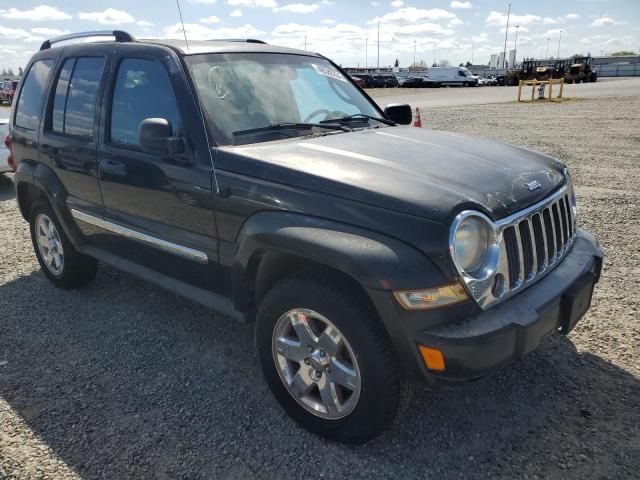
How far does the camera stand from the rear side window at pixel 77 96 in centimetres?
369

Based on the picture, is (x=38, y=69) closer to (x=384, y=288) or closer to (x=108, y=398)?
(x=108, y=398)

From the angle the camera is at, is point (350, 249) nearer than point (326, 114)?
Yes

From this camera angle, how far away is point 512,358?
2.25 meters

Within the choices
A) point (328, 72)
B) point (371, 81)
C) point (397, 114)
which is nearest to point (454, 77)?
point (371, 81)

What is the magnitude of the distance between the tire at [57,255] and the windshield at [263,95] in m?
2.08

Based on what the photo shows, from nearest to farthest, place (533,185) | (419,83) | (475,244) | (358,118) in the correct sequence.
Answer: (475,244)
(533,185)
(358,118)
(419,83)

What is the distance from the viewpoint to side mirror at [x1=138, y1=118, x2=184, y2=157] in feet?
9.22

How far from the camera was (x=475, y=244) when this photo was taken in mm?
2256

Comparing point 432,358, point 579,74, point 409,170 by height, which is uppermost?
point 409,170

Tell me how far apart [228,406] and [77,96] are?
8.24 feet

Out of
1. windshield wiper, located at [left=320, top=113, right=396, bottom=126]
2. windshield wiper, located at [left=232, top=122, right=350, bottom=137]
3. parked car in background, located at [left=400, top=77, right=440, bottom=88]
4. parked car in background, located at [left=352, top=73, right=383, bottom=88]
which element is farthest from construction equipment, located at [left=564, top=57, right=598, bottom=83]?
windshield wiper, located at [left=232, top=122, right=350, bottom=137]

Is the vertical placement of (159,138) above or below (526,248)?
above

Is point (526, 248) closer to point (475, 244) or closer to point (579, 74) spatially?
point (475, 244)

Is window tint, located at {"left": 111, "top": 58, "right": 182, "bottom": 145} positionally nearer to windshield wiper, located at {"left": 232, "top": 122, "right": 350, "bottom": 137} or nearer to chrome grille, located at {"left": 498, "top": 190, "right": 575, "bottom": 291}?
windshield wiper, located at {"left": 232, "top": 122, "right": 350, "bottom": 137}
